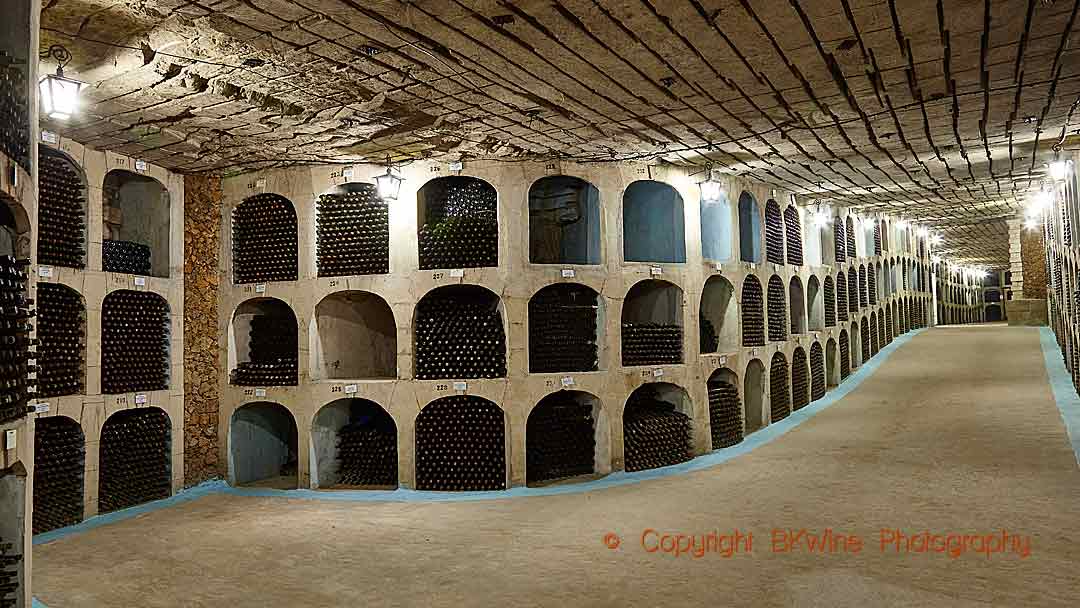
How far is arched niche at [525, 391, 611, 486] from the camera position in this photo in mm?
8633

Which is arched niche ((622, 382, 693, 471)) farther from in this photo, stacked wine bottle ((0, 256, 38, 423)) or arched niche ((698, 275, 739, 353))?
stacked wine bottle ((0, 256, 38, 423))

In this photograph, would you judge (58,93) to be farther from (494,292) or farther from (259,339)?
(259,339)

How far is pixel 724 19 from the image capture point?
4.65 meters

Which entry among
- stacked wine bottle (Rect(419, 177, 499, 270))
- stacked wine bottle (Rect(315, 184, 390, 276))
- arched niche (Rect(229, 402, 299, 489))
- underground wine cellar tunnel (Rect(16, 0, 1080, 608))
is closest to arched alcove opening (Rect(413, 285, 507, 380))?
underground wine cellar tunnel (Rect(16, 0, 1080, 608))

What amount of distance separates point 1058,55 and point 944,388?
809 cm

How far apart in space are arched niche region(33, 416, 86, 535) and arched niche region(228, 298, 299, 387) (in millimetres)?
1993

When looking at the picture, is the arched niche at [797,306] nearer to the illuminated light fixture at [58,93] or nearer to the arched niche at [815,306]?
the arched niche at [815,306]

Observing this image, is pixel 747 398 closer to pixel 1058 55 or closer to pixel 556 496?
pixel 556 496

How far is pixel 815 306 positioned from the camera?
44.4ft

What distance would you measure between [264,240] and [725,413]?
6.59 m

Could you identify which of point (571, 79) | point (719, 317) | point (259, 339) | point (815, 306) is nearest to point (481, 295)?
point (259, 339)

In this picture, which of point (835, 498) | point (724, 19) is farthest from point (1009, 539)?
point (724, 19)

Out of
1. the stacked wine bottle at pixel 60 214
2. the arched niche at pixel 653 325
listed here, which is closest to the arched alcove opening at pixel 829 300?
the arched niche at pixel 653 325

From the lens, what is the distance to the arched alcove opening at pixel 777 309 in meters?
11.3
